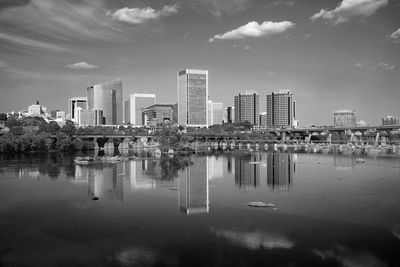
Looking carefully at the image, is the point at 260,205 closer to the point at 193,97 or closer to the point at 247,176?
the point at 247,176

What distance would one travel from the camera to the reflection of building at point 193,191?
72.4ft

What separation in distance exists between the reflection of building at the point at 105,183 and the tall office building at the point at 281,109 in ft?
502

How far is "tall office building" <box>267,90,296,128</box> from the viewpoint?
185375 millimetres

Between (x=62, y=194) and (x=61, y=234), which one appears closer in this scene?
(x=61, y=234)

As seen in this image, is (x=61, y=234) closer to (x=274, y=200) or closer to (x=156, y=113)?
(x=274, y=200)

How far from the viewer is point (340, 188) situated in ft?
91.3

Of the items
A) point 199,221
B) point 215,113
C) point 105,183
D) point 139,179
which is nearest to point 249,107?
point 215,113

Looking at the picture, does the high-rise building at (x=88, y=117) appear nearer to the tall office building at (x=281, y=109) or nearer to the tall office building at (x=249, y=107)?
the tall office building at (x=249, y=107)

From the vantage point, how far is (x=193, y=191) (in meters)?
27.1

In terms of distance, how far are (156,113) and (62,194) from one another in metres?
159

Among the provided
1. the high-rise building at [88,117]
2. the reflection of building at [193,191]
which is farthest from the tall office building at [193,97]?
the reflection of building at [193,191]

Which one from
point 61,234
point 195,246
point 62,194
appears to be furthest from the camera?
point 62,194

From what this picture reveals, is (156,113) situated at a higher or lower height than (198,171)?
higher

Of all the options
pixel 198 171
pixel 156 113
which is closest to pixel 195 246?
pixel 198 171
